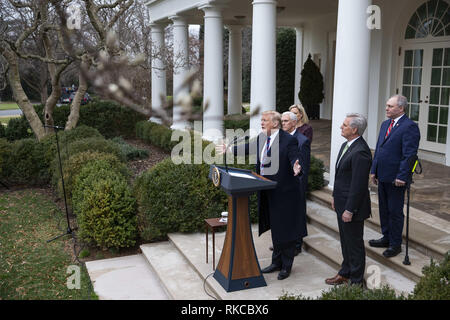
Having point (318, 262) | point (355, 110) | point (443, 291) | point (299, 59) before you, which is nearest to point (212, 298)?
point (318, 262)

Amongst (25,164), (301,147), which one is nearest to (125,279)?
(301,147)

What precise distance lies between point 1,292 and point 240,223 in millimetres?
3210

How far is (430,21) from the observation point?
970 centimetres

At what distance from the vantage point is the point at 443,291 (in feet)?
11.5

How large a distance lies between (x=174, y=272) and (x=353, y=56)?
4.14 meters

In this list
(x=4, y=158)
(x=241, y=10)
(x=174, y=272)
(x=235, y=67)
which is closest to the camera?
(x=174, y=272)

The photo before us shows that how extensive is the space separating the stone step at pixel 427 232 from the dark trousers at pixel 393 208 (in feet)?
1.08

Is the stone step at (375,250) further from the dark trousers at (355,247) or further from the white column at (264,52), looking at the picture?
the white column at (264,52)

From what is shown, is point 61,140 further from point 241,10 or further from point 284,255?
point 284,255

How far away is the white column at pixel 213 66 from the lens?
1179 cm

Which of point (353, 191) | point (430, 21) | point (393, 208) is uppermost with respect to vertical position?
point (430, 21)

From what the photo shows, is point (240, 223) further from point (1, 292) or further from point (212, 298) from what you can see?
point (1, 292)

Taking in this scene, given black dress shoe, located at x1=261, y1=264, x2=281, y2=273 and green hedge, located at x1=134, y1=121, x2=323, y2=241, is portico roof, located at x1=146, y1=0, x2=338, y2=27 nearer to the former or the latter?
green hedge, located at x1=134, y1=121, x2=323, y2=241

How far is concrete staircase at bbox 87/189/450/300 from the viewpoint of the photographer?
4.96 meters
